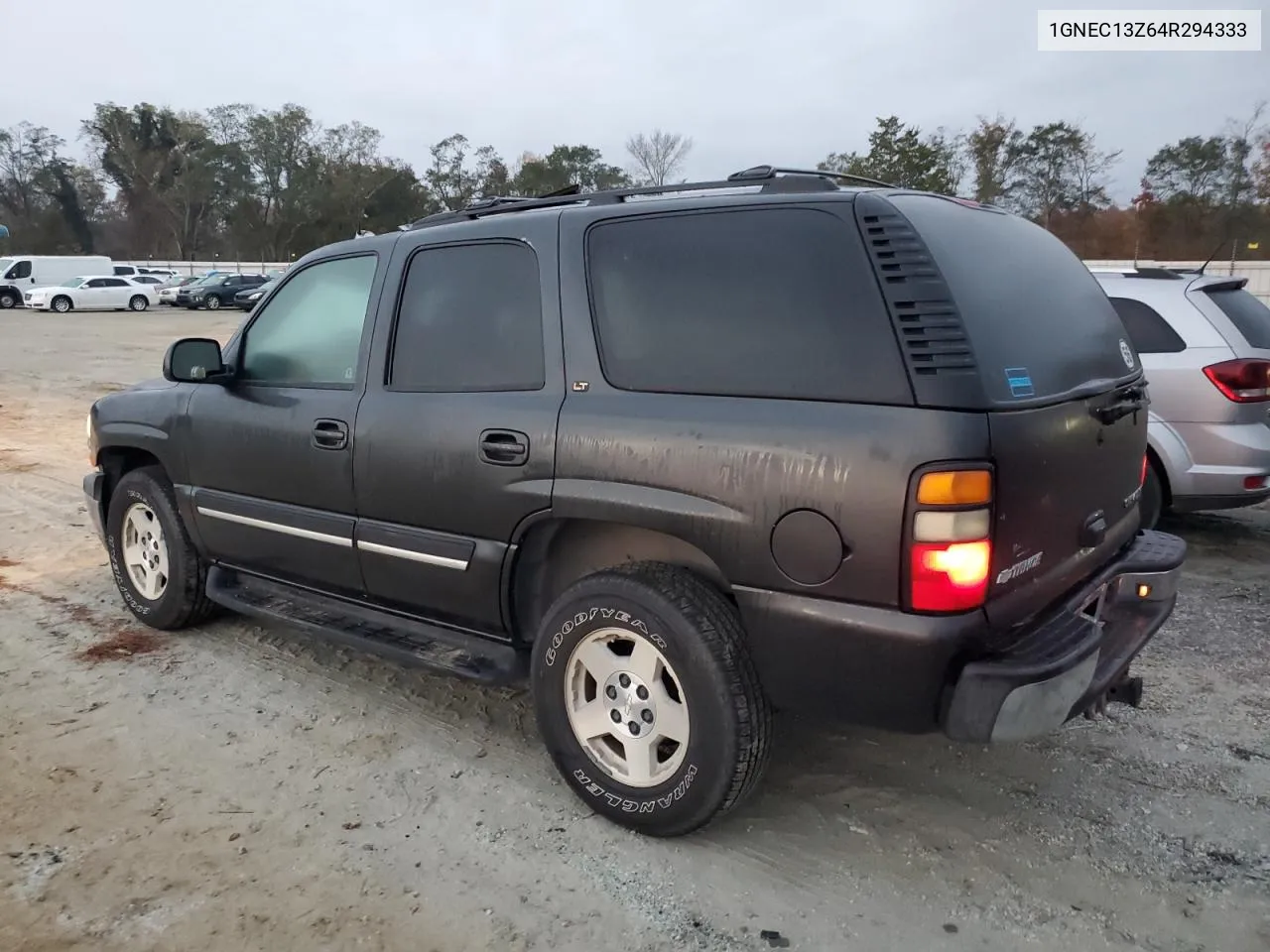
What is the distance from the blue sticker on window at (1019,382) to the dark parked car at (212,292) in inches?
1655

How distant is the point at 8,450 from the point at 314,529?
25.6 feet

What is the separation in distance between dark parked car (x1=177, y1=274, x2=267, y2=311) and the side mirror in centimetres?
3945

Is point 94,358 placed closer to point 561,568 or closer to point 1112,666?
point 561,568

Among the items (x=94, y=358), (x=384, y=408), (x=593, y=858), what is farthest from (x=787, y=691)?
(x=94, y=358)

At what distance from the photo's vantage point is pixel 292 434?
387cm

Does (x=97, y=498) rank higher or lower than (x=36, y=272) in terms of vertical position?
lower

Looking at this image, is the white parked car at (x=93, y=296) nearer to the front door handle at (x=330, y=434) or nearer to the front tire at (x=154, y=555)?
the front tire at (x=154, y=555)

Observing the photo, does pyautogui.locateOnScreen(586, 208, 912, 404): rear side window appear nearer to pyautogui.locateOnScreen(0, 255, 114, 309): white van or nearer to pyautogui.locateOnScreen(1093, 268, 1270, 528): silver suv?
pyautogui.locateOnScreen(1093, 268, 1270, 528): silver suv

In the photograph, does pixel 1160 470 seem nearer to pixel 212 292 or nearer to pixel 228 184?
pixel 212 292

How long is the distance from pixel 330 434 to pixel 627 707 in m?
1.62

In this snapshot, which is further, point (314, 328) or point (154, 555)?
point (154, 555)

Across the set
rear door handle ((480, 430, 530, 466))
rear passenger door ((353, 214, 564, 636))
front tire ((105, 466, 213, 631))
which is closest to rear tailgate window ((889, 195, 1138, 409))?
rear passenger door ((353, 214, 564, 636))

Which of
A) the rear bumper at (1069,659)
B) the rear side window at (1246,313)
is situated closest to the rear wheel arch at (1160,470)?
the rear side window at (1246,313)

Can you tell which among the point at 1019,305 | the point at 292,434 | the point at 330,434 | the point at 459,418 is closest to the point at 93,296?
the point at 292,434
